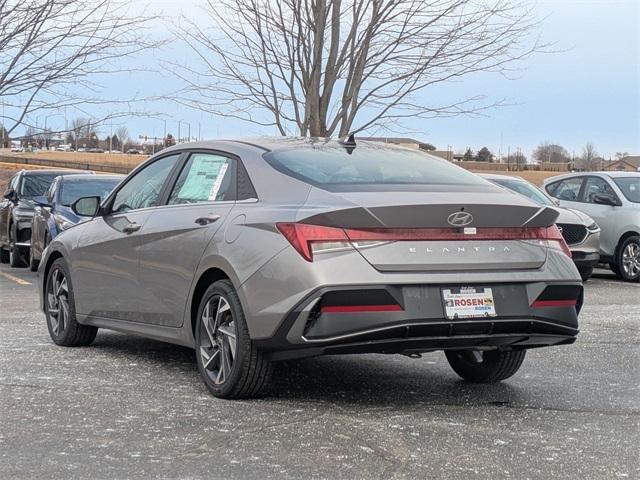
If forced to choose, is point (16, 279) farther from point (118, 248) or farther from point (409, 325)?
point (409, 325)

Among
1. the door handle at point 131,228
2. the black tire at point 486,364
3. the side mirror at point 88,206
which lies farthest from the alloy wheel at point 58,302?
the black tire at point 486,364

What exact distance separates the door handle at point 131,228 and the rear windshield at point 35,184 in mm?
11082

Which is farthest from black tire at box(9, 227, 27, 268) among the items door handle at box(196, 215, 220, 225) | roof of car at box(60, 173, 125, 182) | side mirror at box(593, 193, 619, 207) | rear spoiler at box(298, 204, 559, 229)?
rear spoiler at box(298, 204, 559, 229)

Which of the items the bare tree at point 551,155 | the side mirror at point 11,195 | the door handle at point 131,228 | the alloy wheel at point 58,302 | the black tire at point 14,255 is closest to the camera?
the door handle at point 131,228

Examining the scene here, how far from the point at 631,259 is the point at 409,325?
11.1 metres

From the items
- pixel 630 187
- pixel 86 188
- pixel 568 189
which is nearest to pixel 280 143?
pixel 86 188

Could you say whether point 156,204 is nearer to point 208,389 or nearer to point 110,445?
point 208,389

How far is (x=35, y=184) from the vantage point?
1798cm

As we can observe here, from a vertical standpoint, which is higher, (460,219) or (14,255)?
(460,219)

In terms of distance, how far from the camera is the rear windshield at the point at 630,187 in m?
16.1

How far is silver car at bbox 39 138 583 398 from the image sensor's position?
5.36 metres

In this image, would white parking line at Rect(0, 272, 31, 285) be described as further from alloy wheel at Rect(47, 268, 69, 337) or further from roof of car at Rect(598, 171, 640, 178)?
roof of car at Rect(598, 171, 640, 178)

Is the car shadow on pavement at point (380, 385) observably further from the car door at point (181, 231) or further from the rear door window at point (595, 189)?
the rear door window at point (595, 189)

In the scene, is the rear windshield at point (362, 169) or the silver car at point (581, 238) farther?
the silver car at point (581, 238)
